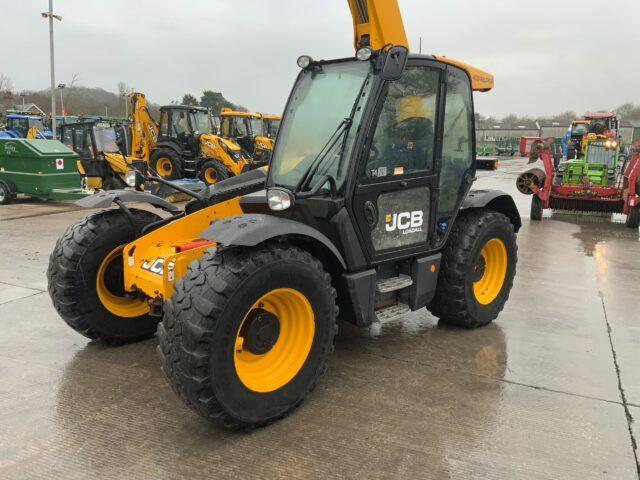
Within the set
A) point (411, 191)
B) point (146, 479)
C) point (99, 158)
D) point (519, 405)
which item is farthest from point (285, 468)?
point (99, 158)

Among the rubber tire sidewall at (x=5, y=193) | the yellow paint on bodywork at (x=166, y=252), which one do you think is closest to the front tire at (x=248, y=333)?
the yellow paint on bodywork at (x=166, y=252)

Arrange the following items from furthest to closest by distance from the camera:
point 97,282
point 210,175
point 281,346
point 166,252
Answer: point 210,175, point 97,282, point 166,252, point 281,346

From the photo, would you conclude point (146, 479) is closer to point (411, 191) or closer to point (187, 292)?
point (187, 292)

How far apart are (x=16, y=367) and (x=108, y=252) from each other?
3.28 ft

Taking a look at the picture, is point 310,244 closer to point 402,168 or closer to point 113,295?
point 402,168

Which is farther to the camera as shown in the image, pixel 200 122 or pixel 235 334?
pixel 200 122

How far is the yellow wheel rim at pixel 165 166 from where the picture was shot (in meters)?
15.0

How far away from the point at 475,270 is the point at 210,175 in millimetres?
11557

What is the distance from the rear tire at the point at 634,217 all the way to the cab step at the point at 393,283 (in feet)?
25.7

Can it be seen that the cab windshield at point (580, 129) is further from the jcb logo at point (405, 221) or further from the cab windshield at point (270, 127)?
the jcb logo at point (405, 221)

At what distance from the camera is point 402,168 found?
363 centimetres

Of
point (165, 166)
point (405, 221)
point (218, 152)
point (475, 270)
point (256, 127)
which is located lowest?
point (475, 270)

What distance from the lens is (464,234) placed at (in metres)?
4.28

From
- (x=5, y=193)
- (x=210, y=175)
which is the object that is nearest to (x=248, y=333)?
(x=5, y=193)
